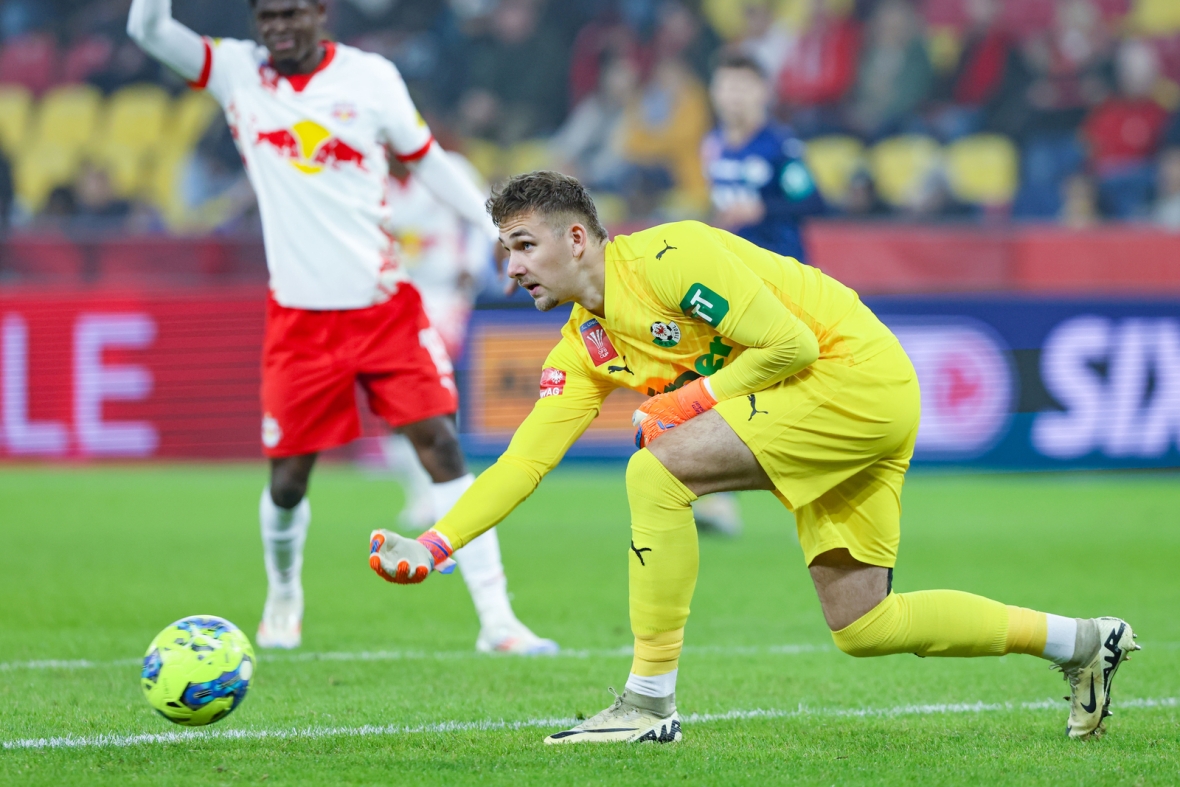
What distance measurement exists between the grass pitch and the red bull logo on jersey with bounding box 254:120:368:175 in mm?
1929

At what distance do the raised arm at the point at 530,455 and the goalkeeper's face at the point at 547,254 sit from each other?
0.93ft

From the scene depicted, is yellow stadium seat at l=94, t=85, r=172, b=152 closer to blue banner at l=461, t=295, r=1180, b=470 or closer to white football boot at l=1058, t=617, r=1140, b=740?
blue banner at l=461, t=295, r=1180, b=470

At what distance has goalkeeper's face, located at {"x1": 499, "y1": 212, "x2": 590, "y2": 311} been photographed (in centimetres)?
401

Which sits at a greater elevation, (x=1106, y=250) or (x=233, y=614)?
(x=1106, y=250)

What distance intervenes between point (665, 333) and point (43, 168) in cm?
1392

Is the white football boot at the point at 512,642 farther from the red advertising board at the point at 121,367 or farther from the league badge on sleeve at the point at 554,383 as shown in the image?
the red advertising board at the point at 121,367

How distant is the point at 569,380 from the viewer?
4.27 metres

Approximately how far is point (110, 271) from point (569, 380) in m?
9.05

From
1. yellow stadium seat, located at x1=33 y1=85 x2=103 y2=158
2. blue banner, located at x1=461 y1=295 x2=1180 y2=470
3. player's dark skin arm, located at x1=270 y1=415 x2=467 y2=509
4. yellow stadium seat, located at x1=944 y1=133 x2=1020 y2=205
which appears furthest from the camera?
yellow stadium seat, located at x1=33 y1=85 x2=103 y2=158

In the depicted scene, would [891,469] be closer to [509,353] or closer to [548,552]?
[548,552]

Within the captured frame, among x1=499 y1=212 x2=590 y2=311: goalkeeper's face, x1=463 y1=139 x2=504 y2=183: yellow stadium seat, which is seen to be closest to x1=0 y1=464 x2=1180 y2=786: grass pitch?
x1=499 y1=212 x2=590 y2=311: goalkeeper's face

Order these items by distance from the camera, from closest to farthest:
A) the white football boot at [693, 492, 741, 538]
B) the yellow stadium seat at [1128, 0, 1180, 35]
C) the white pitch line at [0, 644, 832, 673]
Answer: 1. the white pitch line at [0, 644, 832, 673]
2. the white football boot at [693, 492, 741, 538]
3. the yellow stadium seat at [1128, 0, 1180, 35]

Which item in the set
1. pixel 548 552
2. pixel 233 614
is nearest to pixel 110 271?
pixel 548 552

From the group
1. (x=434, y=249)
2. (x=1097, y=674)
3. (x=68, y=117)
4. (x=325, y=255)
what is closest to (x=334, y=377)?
(x=325, y=255)
